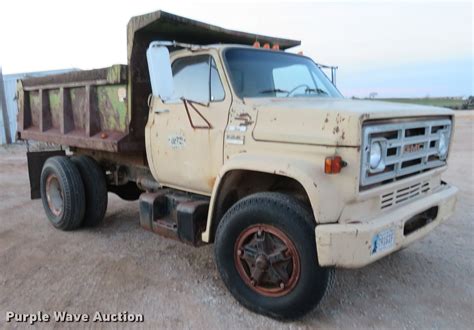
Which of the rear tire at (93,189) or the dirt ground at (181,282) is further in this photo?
the rear tire at (93,189)

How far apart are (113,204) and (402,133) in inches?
205

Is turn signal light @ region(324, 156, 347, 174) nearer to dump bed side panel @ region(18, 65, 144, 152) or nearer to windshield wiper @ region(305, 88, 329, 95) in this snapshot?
windshield wiper @ region(305, 88, 329, 95)

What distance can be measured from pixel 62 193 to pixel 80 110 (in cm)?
113

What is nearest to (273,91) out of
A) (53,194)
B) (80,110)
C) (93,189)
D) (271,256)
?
(271,256)

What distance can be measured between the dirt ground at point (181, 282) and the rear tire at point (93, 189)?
213 millimetres

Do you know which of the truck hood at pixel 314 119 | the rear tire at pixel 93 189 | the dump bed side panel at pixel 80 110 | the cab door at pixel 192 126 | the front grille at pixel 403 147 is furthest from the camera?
the rear tire at pixel 93 189

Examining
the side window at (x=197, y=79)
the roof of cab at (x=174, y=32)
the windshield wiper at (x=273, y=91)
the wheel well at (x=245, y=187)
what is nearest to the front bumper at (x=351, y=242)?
the wheel well at (x=245, y=187)

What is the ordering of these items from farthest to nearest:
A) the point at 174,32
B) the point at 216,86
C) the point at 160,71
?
the point at 174,32 < the point at 216,86 < the point at 160,71

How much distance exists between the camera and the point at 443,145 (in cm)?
388

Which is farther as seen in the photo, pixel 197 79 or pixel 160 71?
pixel 197 79

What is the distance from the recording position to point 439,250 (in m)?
4.74

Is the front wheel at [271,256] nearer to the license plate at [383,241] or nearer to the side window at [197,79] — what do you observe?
the license plate at [383,241]

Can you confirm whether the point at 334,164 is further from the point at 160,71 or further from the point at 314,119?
the point at 160,71

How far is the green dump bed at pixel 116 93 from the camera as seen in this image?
443cm
